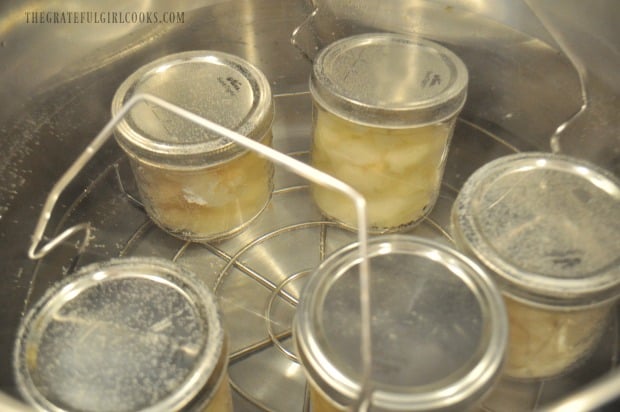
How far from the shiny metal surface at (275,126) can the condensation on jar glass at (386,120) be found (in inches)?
4.1

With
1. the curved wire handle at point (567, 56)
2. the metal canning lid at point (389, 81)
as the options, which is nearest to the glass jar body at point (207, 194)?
the metal canning lid at point (389, 81)

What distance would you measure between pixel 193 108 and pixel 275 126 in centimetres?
24

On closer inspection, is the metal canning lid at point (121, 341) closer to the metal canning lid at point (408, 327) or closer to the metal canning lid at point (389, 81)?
the metal canning lid at point (408, 327)

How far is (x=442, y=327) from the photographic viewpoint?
455mm

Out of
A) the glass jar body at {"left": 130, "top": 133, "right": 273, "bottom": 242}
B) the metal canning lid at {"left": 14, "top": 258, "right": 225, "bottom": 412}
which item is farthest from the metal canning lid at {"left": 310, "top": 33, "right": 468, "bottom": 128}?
the metal canning lid at {"left": 14, "top": 258, "right": 225, "bottom": 412}

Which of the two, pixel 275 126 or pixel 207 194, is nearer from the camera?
pixel 207 194

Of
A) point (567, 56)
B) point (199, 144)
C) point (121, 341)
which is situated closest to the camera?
point (121, 341)

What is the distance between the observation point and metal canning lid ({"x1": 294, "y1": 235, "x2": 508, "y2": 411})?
42cm

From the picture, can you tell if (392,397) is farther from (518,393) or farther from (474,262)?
(518,393)

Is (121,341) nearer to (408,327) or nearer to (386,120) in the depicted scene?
(408,327)

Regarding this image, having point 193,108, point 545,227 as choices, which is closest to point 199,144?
point 193,108

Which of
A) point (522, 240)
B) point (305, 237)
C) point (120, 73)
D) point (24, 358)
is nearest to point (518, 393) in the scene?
point (522, 240)

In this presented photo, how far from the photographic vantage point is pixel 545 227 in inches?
20.9

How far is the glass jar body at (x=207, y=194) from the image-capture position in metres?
0.62
